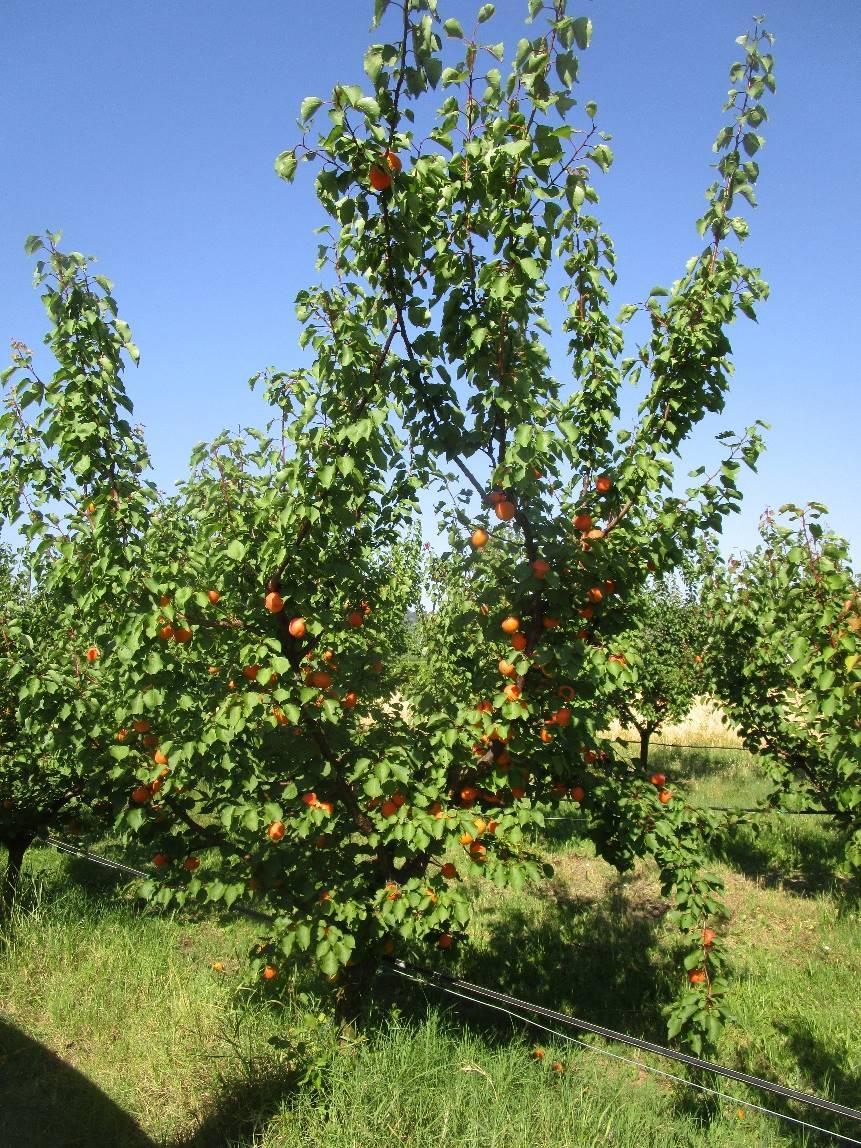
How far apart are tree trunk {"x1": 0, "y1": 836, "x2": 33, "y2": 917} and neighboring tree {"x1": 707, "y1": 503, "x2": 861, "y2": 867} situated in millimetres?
6153

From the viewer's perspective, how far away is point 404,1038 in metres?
3.71

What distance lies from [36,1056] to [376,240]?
15.9 ft

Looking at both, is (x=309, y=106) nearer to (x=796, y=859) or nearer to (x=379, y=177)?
(x=379, y=177)

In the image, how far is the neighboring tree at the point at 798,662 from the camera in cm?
315

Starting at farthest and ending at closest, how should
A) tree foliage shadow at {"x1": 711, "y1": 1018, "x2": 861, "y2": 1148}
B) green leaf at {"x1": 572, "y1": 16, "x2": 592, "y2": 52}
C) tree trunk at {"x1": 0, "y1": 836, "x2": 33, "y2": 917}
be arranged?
tree trunk at {"x1": 0, "y1": 836, "x2": 33, "y2": 917}
tree foliage shadow at {"x1": 711, "y1": 1018, "x2": 861, "y2": 1148}
green leaf at {"x1": 572, "y1": 16, "x2": 592, "y2": 52}

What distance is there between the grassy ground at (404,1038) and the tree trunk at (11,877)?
16cm

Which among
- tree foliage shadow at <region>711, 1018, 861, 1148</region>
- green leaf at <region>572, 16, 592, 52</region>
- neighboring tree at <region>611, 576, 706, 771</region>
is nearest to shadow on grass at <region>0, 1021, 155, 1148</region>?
tree foliage shadow at <region>711, 1018, 861, 1148</region>

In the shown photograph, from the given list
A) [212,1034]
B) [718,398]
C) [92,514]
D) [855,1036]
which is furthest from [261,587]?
[855,1036]

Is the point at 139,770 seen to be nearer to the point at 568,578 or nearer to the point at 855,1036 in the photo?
the point at 568,578

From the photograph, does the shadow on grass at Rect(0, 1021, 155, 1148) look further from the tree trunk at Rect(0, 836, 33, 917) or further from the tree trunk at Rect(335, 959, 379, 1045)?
the tree trunk at Rect(0, 836, 33, 917)

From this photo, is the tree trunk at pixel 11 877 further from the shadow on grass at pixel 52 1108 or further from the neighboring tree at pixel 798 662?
the neighboring tree at pixel 798 662

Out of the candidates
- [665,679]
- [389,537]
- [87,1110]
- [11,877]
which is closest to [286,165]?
[389,537]

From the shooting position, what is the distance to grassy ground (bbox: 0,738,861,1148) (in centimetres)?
338

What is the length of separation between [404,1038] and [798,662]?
2631mm
